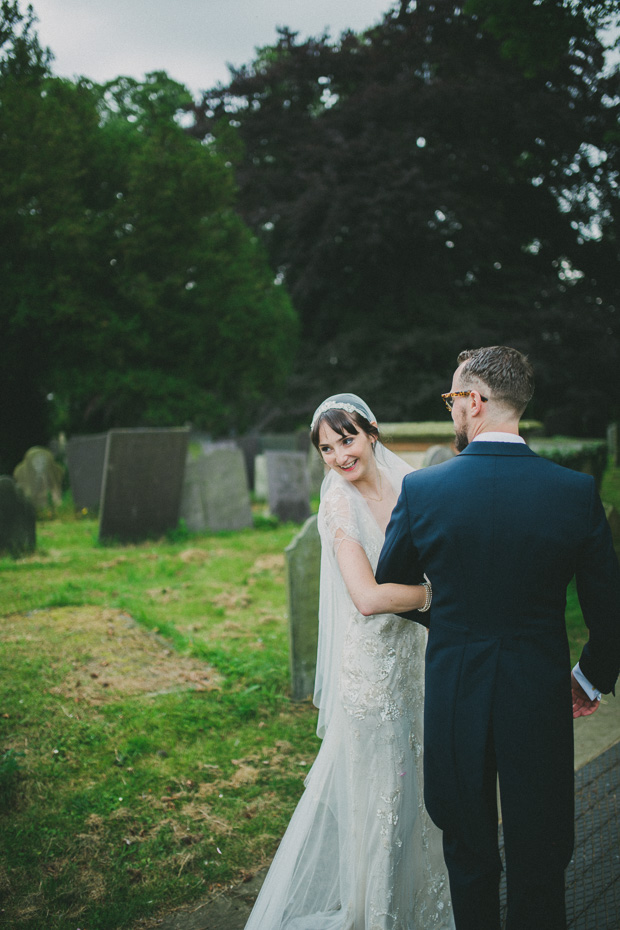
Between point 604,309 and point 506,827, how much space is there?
2188 centimetres

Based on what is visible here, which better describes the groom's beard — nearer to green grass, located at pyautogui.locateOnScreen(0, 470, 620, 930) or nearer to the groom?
the groom

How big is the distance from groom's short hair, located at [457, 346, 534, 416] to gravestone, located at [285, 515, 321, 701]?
295 centimetres

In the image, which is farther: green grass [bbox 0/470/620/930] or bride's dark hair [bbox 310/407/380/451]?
green grass [bbox 0/470/620/930]

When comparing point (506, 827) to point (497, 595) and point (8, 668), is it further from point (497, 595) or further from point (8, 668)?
point (8, 668)

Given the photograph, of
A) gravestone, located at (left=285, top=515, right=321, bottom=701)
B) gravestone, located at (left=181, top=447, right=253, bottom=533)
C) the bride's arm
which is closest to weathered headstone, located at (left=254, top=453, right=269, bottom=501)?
gravestone, located at (left=181, top=447, right=253, bottom=533)

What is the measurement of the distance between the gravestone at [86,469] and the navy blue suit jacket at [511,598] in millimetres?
10944

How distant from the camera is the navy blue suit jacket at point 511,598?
6.23 feet

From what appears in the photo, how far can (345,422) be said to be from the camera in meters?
2.73

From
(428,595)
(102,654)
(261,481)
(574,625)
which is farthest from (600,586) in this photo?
(261,481)

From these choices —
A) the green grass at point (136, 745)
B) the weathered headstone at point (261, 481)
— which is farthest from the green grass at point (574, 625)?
the weathered headstone at point (261, 481)

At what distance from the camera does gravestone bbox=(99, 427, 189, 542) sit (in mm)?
9859

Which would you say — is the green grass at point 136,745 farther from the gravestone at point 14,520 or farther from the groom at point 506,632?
the groom at point 506,632

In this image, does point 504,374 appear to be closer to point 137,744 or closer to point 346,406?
point 346,406

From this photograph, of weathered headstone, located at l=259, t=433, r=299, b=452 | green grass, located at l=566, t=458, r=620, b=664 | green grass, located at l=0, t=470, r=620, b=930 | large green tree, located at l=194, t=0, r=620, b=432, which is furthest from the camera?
large green tree, located at l=194, t=0, r=620, b=432
